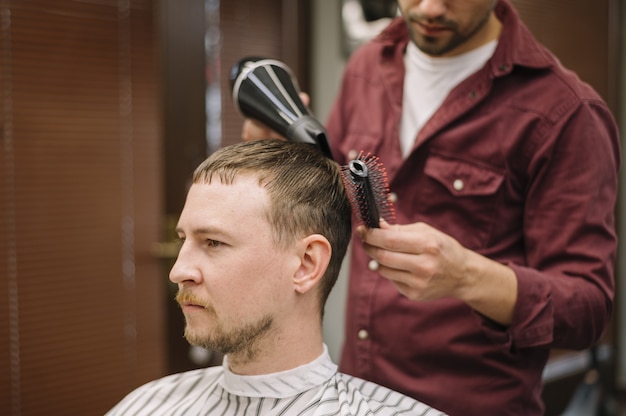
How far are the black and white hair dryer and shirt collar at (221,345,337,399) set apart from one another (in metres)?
0.45

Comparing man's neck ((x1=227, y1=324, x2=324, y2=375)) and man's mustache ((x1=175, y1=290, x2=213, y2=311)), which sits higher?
man's mustache ((x1=175, y1=290, x2=213, y2=311))

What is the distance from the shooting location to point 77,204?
2.67 meters

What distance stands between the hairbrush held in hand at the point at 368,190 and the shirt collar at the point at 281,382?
0.34 meters

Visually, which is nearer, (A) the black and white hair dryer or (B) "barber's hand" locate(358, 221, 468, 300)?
(B) "barber's hand" locate(358, 221, 468, 300)

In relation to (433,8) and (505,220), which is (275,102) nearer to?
(433,8)

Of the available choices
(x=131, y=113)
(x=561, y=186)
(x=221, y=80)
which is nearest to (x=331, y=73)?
(x=221, y=80)

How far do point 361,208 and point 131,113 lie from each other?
182cm

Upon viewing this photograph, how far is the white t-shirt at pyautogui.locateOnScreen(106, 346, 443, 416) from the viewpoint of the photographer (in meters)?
1.37

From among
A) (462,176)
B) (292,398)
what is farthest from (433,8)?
(292,398)

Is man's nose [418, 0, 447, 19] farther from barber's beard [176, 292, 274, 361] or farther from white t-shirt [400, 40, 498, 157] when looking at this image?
barber's beard [176, 292, 274, 361]

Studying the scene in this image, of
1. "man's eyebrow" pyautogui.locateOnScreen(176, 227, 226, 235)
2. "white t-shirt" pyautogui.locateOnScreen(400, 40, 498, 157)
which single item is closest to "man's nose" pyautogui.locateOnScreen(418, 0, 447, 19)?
"white t-shirt" pyautogui.locateOnScreen(400, 40, 498, 157)

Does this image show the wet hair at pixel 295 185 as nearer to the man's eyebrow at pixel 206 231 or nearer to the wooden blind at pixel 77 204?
the man's eyebrow at pixel 206 231

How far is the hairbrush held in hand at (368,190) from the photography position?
117cm

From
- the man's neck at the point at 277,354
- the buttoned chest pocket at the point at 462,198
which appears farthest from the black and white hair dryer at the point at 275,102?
the man's neck at the point at 277,354
